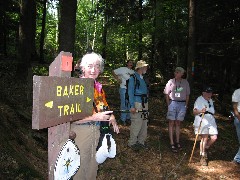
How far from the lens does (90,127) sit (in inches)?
124

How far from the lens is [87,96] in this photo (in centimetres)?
296

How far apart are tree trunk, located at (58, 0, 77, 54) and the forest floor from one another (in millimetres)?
1988

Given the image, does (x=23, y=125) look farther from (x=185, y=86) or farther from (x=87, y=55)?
(x=185, y=86)

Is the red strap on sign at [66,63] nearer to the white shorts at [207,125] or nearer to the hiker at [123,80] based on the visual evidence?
the white shorts at [207,125]

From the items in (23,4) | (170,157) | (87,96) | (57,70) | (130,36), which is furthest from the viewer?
(130,36)

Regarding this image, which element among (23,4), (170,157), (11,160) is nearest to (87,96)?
(11,160)

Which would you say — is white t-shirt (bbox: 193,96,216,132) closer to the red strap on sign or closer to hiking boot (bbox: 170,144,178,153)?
hiking boot (bbox: 170,144,178,153)

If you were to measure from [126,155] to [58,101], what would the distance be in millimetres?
5230

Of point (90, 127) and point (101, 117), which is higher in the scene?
point (101, 117)

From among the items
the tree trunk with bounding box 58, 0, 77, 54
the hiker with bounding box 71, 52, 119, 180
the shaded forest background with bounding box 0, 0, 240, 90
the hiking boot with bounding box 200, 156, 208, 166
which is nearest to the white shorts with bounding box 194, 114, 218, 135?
the hiking boot with bounding box 200, 156, 208, 166

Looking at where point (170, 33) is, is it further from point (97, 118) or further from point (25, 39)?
point (97, 118)

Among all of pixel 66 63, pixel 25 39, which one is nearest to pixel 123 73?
pixel 25 39

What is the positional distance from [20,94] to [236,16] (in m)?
9.90

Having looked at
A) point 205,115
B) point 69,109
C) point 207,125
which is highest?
point 69,109
